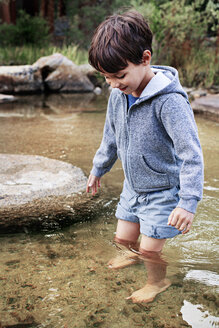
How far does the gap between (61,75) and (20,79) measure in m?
1.10

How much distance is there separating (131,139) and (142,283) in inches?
28.5

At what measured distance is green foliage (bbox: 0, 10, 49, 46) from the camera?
45.4 ft

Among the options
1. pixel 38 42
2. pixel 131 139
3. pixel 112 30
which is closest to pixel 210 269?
pixel 131 139

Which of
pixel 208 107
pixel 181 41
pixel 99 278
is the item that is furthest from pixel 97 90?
pixel 99 278

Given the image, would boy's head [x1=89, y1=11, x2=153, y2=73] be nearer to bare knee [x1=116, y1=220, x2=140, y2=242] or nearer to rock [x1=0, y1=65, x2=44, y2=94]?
bare knee [x1=116, y1=220, x2=140, y2=242]

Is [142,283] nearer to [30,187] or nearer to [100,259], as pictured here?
[100,259]

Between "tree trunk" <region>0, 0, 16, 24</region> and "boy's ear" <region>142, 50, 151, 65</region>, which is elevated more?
"boy's ear" <region>142, 50, 151, 65</region>

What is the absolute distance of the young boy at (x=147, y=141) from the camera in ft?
5.79

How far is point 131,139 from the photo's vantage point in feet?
6.59

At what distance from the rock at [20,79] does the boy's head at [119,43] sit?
807 cm

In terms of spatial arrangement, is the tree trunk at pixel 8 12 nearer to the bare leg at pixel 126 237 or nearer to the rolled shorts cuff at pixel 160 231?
the bare leg at pixel 126 237

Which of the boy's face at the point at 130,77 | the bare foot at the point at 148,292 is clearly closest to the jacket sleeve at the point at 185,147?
the boy's face at the point at 130,77

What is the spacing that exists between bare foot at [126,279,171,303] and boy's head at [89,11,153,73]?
40.5 inches

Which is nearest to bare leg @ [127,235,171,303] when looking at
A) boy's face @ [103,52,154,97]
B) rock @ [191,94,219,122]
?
boy's face @ [103,52,154,97]
